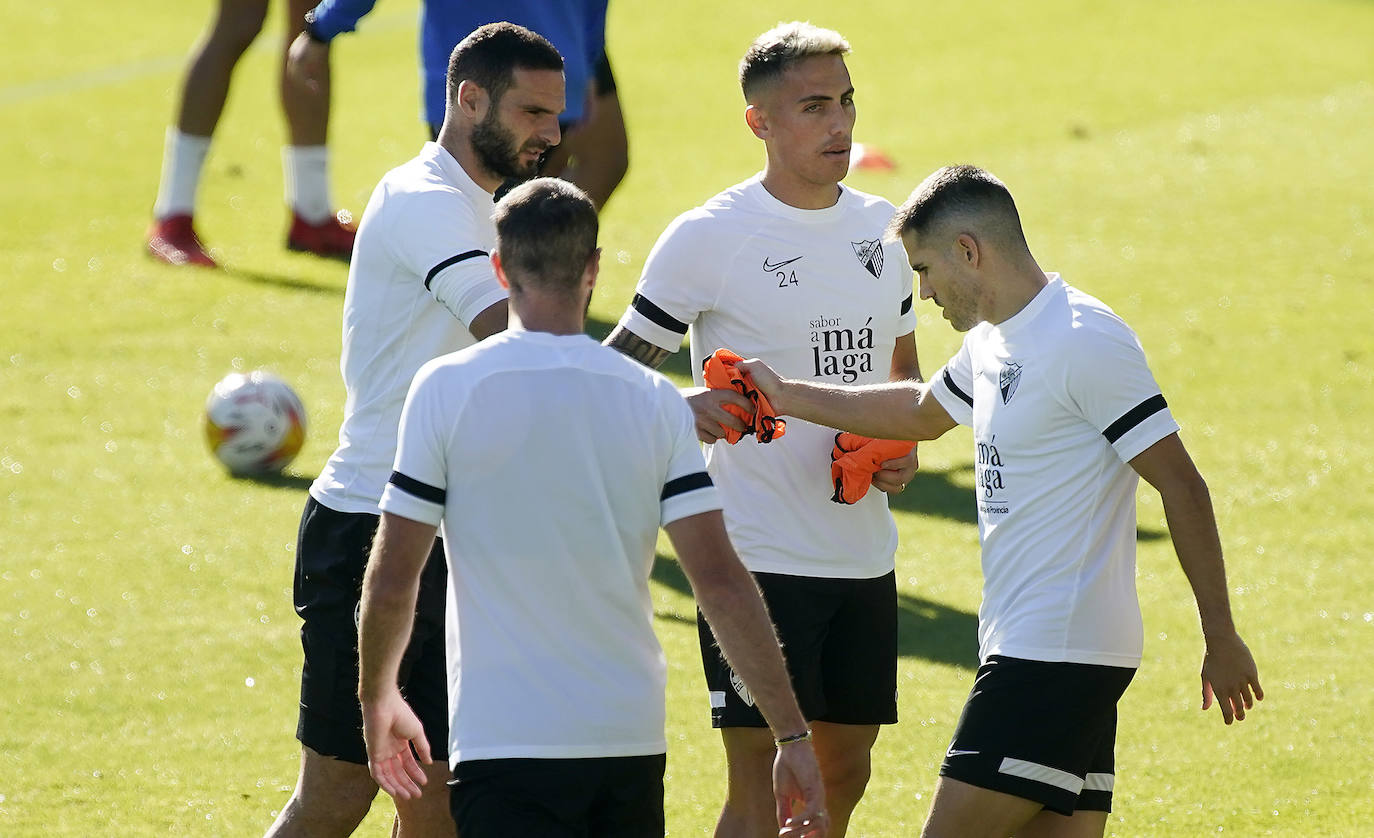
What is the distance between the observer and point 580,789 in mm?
3516

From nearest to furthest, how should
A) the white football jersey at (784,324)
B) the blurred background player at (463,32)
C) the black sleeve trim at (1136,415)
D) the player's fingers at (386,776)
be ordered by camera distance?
the player's fingers at (386,776) < the black sleeve trim at (1136,415) < the white football jersey at (784,324) < the blurred background player at (463,32)

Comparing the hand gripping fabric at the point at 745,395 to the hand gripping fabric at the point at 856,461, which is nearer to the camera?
the hand gripping fabric at the point at 745,395

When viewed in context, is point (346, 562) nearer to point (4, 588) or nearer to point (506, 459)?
point (506, 459)

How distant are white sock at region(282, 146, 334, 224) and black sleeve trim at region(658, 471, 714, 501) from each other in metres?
8.11

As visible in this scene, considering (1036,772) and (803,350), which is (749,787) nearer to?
(1036,772)

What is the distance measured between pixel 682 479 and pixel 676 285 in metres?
1.40

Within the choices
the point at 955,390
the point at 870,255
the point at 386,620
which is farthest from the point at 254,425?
the point at 386,620

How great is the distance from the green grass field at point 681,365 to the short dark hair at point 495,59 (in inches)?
88.1

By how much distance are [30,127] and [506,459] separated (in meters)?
12.9

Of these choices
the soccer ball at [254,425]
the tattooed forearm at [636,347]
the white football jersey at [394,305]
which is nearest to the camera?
the white football jersey at [394,305]

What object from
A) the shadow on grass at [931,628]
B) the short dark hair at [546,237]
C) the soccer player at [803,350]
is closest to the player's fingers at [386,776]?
the short dark hair at [546,237]

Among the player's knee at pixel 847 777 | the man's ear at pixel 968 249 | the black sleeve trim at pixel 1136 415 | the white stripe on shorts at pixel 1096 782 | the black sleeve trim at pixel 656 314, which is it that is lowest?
the player's knee at pixel 847 777

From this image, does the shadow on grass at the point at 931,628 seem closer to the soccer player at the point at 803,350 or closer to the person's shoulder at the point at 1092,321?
the soccer player at the point at 803,350

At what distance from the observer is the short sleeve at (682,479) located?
3529 mm
